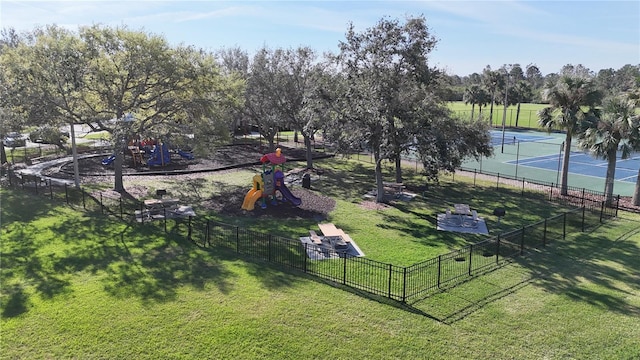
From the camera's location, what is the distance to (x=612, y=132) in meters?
22.9

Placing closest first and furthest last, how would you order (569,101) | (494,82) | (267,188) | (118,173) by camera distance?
(267,188) < (118,173) < (569,101) < (494,82)

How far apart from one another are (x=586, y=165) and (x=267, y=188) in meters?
29.2

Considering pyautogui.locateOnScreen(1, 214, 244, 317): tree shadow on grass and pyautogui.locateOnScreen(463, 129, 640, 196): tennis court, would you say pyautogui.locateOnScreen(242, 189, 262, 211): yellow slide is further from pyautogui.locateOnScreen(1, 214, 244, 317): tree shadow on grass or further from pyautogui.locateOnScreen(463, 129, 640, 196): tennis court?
pyautogui.locateOnScreen(463, 129, 640, 196): tennis court

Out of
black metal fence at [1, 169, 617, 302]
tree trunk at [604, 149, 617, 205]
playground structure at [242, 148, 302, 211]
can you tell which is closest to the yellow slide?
playground structure at [242, 148, 302, 211]

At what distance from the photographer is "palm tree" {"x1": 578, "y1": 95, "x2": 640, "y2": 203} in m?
22.3

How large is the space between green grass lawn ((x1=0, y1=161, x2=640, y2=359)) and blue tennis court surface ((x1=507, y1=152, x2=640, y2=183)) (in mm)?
17737

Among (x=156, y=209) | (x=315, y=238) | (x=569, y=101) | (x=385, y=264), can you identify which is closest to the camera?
(x=385, y=264)

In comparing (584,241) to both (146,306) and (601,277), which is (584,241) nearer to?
(601,277)

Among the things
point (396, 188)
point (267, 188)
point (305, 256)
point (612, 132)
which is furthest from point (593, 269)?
point (267, 188)

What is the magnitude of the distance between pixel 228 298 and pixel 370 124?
1299cm

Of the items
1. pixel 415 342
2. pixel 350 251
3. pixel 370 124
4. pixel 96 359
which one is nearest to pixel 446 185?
pixel 370 124

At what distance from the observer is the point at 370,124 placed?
22.2m

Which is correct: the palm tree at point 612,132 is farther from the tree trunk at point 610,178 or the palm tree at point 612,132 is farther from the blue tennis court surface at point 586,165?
the blue tennis court surface at point 586,165

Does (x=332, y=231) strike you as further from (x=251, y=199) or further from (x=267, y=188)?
(x=267, y=188)
